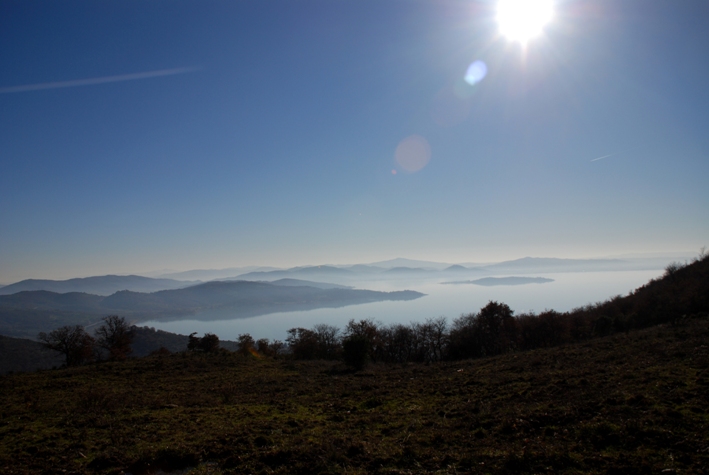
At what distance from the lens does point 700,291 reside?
35.7 meters

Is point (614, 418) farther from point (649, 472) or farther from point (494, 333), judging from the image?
point (494, 333)

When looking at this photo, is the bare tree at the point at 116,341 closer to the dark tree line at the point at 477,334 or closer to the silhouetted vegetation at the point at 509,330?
the dark tree line at the point at 477,334

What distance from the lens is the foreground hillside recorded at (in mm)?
8086

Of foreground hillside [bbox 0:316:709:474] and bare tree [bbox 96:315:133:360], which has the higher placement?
foreground hillside [bbox 0:316:709:474]

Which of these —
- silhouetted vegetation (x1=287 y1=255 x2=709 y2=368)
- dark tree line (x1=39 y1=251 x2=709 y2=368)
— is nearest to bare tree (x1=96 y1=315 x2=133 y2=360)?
dark tree line (x1=39 y1=251 x2=709 y2=368)

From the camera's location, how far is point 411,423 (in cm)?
1216

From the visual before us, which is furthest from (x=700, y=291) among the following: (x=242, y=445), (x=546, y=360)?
(x=242, y=445)

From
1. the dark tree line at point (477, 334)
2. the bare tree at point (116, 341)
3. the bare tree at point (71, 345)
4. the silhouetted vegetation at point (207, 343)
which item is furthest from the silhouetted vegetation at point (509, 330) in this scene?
the bare tree at point (71, 345)

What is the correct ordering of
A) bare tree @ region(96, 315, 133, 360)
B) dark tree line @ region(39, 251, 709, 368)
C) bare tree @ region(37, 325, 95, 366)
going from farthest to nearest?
1. bare tree @ region(96, 315, 133, 360)
2. bare tree @ region(37, 325, 95, 366)
3. dark tree line @ region(39, 251, 709, 368)

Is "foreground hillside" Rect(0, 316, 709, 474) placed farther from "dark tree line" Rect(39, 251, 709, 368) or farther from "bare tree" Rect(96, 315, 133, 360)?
"bare tree" Rect(96, 315, 133, 360)

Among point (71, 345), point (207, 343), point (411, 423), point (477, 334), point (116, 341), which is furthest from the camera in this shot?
point (477, 334)

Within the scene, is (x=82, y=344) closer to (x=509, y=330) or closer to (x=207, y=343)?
(x=207, y=343)

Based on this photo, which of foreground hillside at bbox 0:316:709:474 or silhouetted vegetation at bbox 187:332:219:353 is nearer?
foreground hillside at bbox 0:316:709:474

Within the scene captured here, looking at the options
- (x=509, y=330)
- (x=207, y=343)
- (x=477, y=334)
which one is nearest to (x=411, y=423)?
(x=477, y=334)
